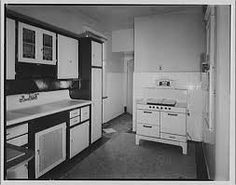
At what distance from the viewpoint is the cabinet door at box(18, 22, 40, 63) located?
2.04 m

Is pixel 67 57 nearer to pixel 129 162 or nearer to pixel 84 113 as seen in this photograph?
pixel 84 113

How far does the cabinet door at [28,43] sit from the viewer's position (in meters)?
2.04

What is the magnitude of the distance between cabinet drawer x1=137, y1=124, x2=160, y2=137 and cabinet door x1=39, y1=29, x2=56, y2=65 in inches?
66.8

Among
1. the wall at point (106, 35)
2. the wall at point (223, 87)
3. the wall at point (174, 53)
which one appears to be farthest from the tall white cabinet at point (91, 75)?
the wall at point (223, 87)

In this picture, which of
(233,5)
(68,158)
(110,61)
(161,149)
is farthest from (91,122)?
(233,5)

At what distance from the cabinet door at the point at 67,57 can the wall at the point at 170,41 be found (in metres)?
1.28

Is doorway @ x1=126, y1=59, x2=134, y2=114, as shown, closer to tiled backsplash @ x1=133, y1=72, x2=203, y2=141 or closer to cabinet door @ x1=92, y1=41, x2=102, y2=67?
tiled backsplash @ x1=133, y1=72, x2=203, y2=141

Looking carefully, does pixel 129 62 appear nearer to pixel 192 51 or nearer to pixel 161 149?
pixel 192 51

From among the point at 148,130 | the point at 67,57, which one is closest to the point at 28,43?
the point at 67,57

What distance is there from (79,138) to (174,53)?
2239 millimetres

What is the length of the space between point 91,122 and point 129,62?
9.69 feet

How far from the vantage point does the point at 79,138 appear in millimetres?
2732

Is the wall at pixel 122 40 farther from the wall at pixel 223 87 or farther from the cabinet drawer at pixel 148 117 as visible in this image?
the wall at pixel 223 87

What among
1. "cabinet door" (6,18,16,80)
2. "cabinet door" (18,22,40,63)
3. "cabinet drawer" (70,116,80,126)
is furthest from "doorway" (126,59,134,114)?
"cabinet door" (6,18,16,80)
